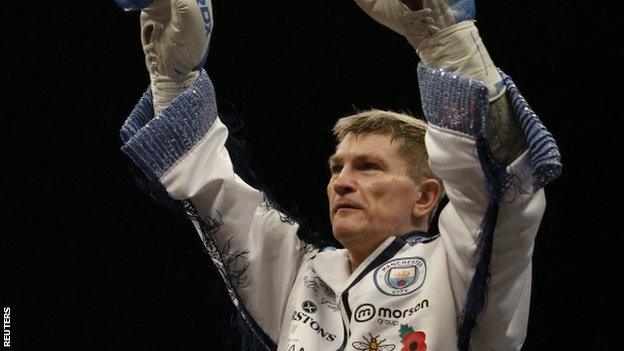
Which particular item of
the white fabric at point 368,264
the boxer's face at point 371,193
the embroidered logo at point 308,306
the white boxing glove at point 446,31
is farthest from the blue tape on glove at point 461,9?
the embroidered logo at point 308,306

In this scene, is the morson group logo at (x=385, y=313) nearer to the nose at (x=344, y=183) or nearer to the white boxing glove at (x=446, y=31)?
the nose at (x=344, y=183)

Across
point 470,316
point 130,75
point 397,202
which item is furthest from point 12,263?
point 470,316

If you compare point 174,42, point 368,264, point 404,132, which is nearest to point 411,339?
point 368,264

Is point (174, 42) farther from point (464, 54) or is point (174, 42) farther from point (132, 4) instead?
point (464, 54)

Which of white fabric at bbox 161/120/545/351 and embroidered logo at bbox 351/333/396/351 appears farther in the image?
embroidered logo at bbox 351/333/396/351

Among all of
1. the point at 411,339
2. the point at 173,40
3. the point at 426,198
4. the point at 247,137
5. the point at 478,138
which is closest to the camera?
the point at 478,138

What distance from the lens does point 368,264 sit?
1.83m

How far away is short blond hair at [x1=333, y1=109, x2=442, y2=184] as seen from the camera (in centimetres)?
192

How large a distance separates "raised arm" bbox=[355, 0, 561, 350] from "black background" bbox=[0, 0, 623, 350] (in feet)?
3.90

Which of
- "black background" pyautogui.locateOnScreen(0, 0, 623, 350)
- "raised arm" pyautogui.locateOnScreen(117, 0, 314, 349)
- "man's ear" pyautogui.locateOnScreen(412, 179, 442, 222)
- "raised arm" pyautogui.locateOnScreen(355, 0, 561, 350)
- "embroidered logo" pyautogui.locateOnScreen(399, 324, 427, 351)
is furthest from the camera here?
"black background" pyautogui.locateOnScreen(0, 0, 623, 350)

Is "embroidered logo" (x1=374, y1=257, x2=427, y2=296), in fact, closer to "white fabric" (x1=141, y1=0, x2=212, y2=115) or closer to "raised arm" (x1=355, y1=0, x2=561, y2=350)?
"raised arm" (x1=355, y1=0, x2=561, y2=350)

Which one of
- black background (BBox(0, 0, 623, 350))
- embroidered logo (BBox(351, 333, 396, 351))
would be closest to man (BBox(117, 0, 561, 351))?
embroidered logo (BBox(351, 333, 396, 351))

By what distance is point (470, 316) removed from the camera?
5.41ft

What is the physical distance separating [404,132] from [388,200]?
0.13 m
